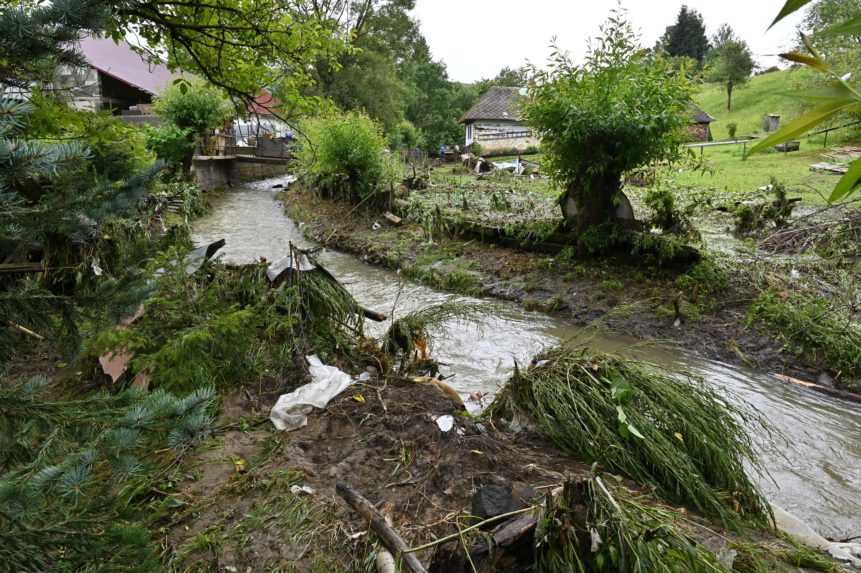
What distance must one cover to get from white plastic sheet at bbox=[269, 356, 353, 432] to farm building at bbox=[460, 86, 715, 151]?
31775 millimetres

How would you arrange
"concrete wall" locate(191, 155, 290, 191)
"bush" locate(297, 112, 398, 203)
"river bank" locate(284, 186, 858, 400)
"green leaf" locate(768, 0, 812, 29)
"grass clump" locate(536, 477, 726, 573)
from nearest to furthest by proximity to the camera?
"green leaf" locate(768, 0, 812, 29), "grass clump" locate(536, 477, 726, 573), "river bank" locate(284, 186, 858, 400), "bush" locate(297, 112, 398, 203), "concrete wall" locate(191, 155, 290, 191)

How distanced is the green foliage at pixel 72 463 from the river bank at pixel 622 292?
408 centimetres

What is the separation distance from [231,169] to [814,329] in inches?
922

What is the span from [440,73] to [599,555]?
5157 cm

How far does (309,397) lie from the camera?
4.08 metres

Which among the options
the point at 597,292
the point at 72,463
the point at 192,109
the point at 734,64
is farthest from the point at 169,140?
the point at 734,64

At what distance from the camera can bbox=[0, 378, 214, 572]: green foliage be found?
1444 mm

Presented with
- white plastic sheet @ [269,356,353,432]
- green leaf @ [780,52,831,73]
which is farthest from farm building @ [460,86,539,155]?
green leaf @ [780,52,831,73]

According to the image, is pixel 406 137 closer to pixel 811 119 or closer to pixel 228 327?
pixel 228 327

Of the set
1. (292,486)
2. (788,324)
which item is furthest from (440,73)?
(292,486)

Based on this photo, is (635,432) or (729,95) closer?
(635,432)

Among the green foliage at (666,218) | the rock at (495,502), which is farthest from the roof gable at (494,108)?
the rock at (495,502)

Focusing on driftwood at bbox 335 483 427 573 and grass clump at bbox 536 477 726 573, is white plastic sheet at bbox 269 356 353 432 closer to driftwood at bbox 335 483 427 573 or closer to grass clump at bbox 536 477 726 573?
driftwood at bbox 335 483 427 573

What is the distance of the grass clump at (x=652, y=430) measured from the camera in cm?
337
